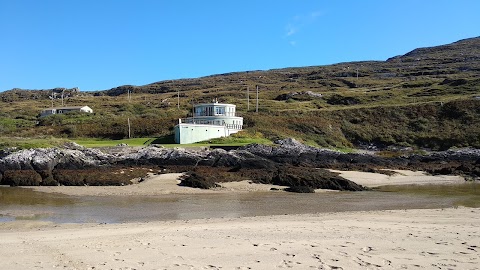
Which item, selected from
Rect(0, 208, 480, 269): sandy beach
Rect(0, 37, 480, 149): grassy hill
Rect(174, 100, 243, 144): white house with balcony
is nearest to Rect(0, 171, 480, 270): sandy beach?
Rect(0, 208, 480, 269): sandy beach

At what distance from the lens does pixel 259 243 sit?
9.30 m

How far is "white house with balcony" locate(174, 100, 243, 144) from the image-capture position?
45.2 m

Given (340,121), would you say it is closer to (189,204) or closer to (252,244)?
(189,204)

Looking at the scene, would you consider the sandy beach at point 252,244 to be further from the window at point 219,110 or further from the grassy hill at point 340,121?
the window at point 219,110

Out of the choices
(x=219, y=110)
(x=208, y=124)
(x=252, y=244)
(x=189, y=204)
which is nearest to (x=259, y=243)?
(x=252, y=244)

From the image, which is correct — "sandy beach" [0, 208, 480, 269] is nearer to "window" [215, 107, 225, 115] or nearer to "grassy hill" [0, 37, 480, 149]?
"grassy hill" [0, 37, 480, 149]

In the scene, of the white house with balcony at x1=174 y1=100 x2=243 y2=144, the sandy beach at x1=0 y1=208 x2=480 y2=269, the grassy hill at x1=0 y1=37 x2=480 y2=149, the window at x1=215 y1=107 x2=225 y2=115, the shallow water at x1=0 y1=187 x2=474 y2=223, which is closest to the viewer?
the sandy beach at x1=0 y1=208 x2=480 y2=269

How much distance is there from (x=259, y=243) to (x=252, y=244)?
19cm

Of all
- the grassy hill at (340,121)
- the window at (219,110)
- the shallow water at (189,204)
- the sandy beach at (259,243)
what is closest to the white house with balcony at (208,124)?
the window at (219,110)

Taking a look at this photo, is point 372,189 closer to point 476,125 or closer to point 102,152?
point 102,152

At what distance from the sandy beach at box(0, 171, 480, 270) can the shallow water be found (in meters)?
1.64

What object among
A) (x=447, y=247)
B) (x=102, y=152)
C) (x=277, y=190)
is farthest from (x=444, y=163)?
(x=447, y=247)

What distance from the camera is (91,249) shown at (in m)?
8.77

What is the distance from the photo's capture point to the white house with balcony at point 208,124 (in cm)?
4516
